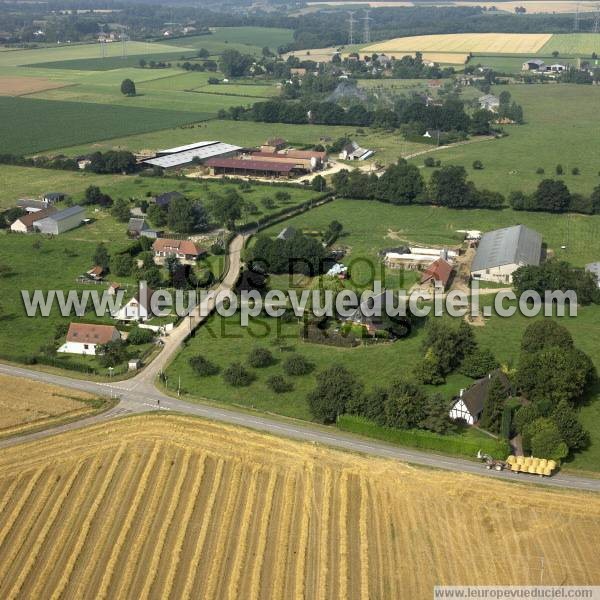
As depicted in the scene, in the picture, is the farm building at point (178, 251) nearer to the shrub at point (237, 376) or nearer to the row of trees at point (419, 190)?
the shrub at point (237, 376)

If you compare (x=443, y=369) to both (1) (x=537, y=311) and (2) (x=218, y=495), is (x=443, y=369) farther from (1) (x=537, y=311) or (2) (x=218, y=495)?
(2) (x=218, y=495)

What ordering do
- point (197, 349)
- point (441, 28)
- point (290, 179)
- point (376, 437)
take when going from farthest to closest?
1. point (441, 28)
2. point (290, 179)
3. point (197, 349)
4. point (376, 437)

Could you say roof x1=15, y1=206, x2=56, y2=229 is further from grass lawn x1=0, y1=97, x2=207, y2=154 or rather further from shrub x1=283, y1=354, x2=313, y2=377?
shrub x1=283, y1=354, x2=313, y2=377

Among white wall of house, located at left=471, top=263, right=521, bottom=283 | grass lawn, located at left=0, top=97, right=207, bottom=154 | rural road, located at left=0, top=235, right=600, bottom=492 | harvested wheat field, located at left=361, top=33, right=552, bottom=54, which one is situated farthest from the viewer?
harvested wheat field, located at left=361, top=33, right=552, bottom=54

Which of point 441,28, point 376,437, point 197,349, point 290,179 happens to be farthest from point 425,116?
point 441,28

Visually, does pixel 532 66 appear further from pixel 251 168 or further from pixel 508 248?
pixel 508 248

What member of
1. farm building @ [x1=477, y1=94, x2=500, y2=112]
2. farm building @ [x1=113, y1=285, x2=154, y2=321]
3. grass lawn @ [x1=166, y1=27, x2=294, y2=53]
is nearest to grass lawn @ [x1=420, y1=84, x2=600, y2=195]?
farm building @ [x1=477, y1=94, x2=500, y2=112]

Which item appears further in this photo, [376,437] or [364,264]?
[364,264]
